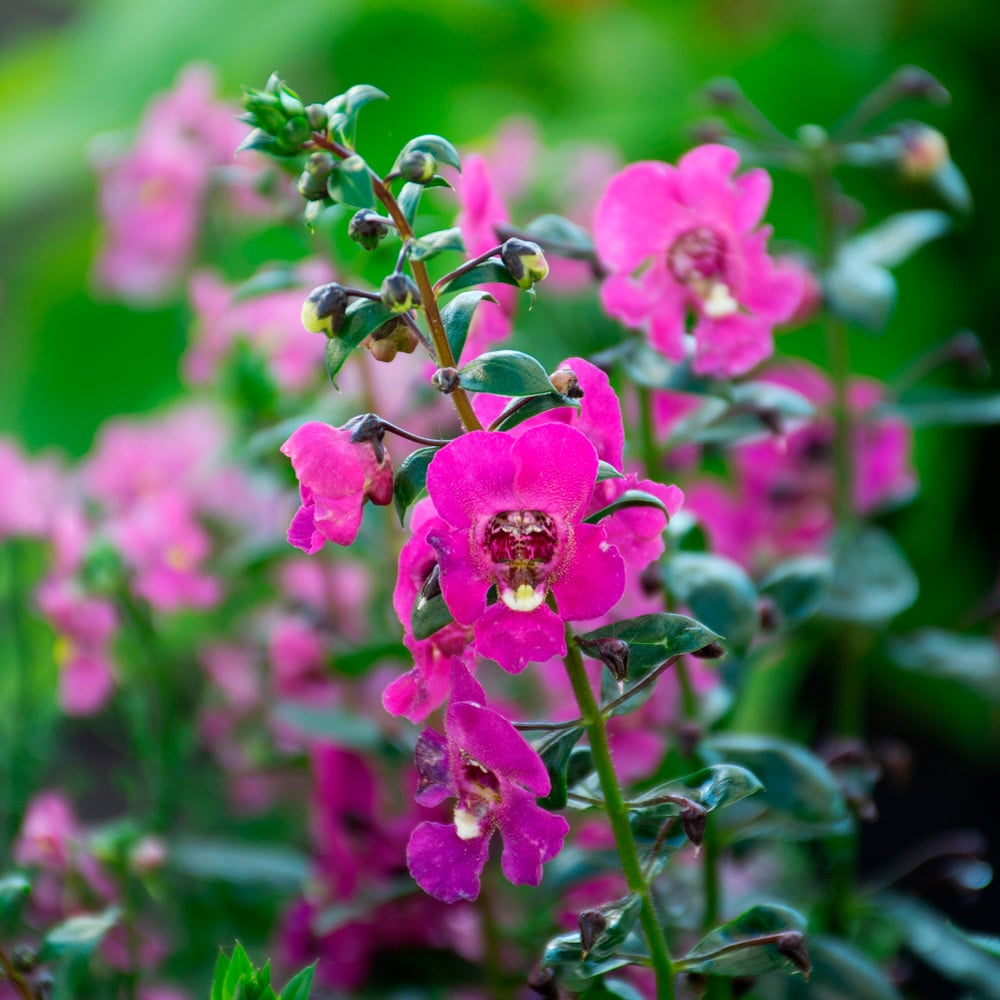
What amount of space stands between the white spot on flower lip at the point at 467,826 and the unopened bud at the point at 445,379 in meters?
0.12

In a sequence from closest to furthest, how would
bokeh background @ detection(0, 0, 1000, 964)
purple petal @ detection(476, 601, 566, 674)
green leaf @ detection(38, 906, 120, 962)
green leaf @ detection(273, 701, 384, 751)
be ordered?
purple petal @ detection(476, 601, 566, 674) → green leaf @ detection(38, 906, 120, 962) → green leaf @ detection(273, 701, 384, 751) → bokeh background @ detection(0, 0, 1000, 964)

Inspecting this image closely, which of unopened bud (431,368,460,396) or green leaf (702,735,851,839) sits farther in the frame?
green leaf (702,735,851,839)

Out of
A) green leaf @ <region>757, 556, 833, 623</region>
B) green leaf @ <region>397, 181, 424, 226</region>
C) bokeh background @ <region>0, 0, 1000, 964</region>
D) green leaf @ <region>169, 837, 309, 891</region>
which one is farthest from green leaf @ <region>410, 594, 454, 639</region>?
bokeh background @ <region>0, 0, 1000, 964</region>

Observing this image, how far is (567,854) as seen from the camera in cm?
52

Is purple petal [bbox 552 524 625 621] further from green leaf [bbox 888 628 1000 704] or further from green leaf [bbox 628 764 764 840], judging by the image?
green leaf [bbox 888 628 1000 704]

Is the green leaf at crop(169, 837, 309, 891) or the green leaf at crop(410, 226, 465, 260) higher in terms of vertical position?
the green leaf at crop(410, 226, 465, 260)

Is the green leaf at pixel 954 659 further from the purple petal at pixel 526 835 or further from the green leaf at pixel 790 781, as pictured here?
the purple petal at pixel 526 835

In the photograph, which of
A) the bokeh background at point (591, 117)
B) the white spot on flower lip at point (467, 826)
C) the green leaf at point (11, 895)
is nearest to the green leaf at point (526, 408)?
the white spot on flower lip at point (467, 826)

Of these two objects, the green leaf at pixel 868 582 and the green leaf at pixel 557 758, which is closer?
the green leaf at pixel 557 758

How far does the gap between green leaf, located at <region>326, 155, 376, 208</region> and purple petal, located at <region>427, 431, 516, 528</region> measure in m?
0.07

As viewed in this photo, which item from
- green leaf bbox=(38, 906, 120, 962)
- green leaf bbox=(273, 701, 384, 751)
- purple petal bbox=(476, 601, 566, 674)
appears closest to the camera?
purple petal bbox=(476, 601, 566, 674)

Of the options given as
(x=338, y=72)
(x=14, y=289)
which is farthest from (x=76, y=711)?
(x=14, y=289)

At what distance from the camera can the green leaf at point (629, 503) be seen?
34 centimetres

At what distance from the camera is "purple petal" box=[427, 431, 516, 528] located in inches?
12.7
